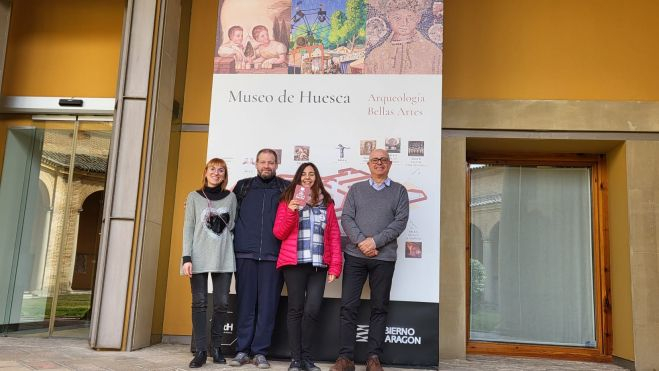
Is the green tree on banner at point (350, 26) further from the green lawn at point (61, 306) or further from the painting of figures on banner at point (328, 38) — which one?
the green lawn at point (61, 306)

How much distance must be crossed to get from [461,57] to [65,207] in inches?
183

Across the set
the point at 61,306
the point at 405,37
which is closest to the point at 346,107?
the point at 405,37

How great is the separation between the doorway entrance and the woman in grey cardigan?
2158 millimetres

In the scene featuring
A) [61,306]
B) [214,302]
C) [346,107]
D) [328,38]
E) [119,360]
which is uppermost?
[328,38]

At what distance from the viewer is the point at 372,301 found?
4.67 meters

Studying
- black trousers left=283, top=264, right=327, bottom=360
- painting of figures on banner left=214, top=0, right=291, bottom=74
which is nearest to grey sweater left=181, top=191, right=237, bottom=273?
black trousers left=283, top=264, right=327, bottom=360

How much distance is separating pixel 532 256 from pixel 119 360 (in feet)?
14.2

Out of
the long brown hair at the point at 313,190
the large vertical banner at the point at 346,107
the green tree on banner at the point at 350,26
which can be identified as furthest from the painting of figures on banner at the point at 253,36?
the long brown hair at the point at 313,190

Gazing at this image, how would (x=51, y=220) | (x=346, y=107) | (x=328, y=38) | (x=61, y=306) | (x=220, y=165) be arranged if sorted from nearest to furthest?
(x=220, y=165)
(x=346, y=107)
(x=328, y=38)
(x=61, y=306)
(x=51, y=220)

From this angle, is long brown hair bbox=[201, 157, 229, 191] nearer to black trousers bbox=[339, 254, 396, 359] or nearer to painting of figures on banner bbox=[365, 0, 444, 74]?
black trousers bbox=[339, 254, 396, 359]

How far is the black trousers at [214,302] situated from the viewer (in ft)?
15.6

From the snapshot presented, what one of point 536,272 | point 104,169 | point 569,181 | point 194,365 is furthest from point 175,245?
point 569,181

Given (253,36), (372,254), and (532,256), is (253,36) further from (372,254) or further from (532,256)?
(532,256)

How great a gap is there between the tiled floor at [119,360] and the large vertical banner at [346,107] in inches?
22.6
